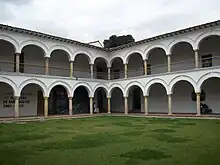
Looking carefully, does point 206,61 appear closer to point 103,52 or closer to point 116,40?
point 103,52

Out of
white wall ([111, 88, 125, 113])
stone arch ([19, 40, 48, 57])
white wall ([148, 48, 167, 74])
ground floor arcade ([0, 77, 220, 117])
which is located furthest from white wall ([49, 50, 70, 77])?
white wall ([148, 48, 167, 74])

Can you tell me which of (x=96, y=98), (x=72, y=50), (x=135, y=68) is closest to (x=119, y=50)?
(x=135, y=68)

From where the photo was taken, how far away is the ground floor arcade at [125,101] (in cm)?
A: 2084

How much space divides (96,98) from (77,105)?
9.51ft

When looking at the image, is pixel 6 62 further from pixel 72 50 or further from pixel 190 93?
pixel 190 93

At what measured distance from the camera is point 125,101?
24.5 meters

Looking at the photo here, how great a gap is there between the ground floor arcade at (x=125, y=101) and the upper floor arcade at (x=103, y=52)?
5.94ft

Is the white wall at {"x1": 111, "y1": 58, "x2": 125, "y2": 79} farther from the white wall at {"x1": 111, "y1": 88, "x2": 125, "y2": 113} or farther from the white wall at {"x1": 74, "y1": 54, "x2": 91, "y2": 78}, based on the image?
the white wall at {"x1": 74, "y1": 54, "x2": 91, "y2": 78}

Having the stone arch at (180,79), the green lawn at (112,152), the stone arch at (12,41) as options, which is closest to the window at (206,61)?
the stone arch at (180,79)

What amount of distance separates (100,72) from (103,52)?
3165 mm

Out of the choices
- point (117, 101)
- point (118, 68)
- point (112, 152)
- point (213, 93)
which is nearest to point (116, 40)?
point (118, 68)

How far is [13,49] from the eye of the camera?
20875mm

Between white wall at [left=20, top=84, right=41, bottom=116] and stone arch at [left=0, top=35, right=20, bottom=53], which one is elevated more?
stone arch at [left=0, top=35, right=20, bottom=53]

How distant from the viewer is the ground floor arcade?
68.4 feet
